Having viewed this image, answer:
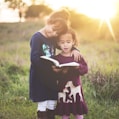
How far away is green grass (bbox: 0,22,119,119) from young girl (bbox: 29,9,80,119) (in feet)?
3.23

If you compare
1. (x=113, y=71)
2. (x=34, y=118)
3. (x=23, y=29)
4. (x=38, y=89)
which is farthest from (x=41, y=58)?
(x=23, y=29)

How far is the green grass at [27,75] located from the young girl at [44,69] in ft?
3.23

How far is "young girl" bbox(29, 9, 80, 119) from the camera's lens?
5.78 metres

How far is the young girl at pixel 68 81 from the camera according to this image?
19.4ft

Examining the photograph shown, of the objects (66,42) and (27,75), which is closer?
(66,42)

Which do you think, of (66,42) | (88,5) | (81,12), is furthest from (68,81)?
(81,12)

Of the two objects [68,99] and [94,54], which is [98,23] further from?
[68,99]

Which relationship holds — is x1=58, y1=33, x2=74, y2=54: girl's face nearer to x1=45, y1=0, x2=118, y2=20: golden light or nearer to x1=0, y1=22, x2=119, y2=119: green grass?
x1=0, y1=22, x2=119, y2=119: green grass

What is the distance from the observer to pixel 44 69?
5.81 meters

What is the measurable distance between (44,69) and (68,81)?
0.37 metres

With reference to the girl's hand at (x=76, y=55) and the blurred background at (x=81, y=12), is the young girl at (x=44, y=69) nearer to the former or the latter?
the girl's hand at (x=76, y=55)

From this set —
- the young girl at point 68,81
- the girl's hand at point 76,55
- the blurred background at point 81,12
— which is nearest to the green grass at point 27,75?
the blurred background at point 81,12

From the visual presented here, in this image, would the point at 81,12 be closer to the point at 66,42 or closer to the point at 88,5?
the point at 88,5

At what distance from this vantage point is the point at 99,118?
6.87 m
